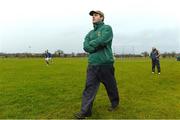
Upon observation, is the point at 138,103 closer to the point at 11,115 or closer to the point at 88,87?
the point at 88,87

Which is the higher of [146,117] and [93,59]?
[93,59]

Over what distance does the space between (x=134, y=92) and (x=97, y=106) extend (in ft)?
11.8

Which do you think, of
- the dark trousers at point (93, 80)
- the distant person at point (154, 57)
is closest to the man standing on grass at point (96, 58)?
the dark trousers at point (93, 80)

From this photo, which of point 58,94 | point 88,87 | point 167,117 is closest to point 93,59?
point 88,87

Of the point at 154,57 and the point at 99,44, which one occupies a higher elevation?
the point at 99,44

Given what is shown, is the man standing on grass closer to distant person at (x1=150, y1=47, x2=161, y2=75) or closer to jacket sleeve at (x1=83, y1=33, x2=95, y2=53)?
jacket sleeve at (x1=83, y1=33, x2=95, y2=53)

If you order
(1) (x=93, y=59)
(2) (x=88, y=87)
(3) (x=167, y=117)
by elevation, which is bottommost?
(3) (x=167, y=117)

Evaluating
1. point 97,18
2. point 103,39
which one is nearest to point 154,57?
point 97,18

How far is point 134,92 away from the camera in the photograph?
1406 cm

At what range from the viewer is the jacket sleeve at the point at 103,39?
9062 millimetres

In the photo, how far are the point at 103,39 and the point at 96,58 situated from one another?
499 mm

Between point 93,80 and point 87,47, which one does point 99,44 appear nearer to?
point 87,47

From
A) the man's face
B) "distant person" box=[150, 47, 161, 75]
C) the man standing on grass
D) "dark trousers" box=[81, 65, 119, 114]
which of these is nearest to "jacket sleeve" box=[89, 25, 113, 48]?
the man standing on grass

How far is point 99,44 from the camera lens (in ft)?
29.8
